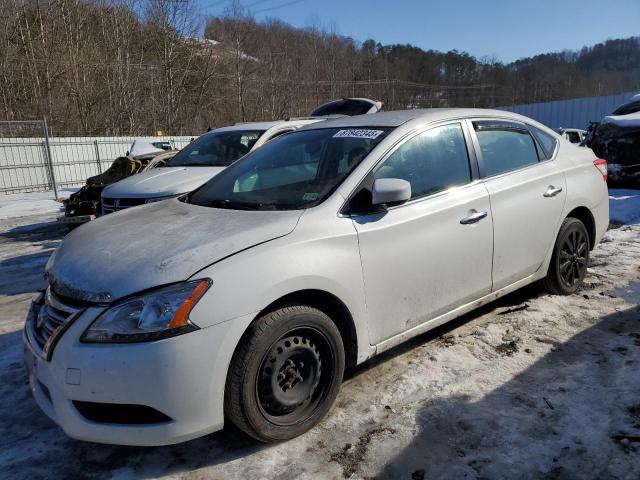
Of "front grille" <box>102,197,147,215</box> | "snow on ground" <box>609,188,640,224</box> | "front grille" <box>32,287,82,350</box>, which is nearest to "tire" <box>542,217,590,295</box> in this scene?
"snow on ground" <box>609,188,640,224</box>

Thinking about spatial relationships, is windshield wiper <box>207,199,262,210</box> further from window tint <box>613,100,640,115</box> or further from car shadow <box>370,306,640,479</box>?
window tint <box>613,100,640,115</box>

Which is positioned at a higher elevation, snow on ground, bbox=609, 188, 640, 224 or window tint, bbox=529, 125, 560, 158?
window tint, bbox=529, 125, 560, 158

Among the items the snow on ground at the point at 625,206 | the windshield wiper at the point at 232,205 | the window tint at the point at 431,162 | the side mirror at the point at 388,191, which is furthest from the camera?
the snow on ground at the point at 625,206

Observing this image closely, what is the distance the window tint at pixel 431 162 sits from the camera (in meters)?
3.22

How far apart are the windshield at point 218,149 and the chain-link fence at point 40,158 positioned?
906 cm

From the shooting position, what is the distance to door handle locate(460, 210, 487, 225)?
3373mm

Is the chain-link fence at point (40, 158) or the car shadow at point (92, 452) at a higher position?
the chain-link fence at point (40, 158)

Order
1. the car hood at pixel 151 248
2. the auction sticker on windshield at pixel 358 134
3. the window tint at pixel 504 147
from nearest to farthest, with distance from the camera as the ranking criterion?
the car hood at pixel 151 248
the auction sticker on windshield at pixel 358 134
the window tint at pixel 504 147

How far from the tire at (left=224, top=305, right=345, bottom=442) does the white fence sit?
14409 millimetres

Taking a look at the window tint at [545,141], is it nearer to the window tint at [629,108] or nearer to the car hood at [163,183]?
the car hood at [163,183]

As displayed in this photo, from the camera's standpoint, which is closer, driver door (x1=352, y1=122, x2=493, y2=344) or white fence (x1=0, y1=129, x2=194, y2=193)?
driver door (x1=352, y1=122, x2=493, y2=344)

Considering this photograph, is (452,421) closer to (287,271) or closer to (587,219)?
(287,271)

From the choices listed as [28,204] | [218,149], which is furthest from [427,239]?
[28,204]

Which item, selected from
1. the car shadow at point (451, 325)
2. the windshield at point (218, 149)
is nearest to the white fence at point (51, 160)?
the windshield at point (218, 149)
